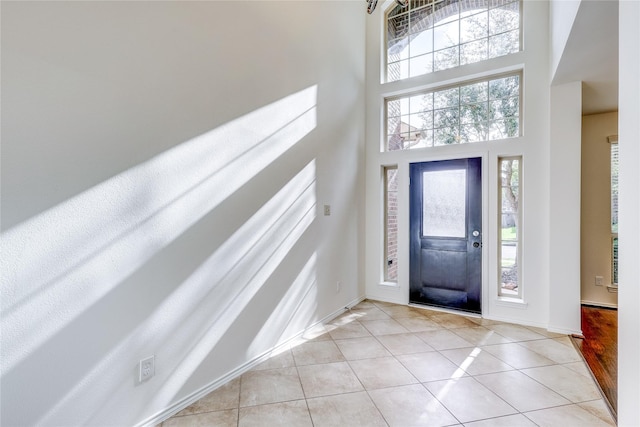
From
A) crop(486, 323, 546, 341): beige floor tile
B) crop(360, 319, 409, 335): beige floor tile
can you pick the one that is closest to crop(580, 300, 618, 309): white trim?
crop(486, 323, 546, 341): beige floor tile

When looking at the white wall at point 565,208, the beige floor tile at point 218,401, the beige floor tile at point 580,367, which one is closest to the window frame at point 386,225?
the white wall at point 565,208

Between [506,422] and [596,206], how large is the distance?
3.55 metres

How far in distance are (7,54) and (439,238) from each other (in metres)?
4.03

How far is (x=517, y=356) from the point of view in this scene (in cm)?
264

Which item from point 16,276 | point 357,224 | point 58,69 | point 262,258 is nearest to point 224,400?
point 262,258

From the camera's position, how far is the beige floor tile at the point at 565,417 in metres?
1.79

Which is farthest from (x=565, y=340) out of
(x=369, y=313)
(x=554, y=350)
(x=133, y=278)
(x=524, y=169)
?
(x=133, y=278)

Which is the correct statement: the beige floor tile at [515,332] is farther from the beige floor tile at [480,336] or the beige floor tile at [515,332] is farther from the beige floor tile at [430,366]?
the beige floor tile at [430,366]

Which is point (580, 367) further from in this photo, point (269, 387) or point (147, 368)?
point (147, 368)

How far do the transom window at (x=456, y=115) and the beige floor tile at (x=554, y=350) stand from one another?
226 cm

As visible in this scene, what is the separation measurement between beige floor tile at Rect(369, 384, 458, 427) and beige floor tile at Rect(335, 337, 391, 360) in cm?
52

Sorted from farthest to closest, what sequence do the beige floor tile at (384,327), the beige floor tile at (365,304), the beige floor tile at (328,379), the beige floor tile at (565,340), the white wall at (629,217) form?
the beige floor tile at (365,304) < the beige floor tile at (384,327) < the beige floor tile at (565,340) < the beige floor tile at (328,379) < the white wall at (629,217)

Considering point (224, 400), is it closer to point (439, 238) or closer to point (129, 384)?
point (129, 384)

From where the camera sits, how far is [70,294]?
140 centimetres
